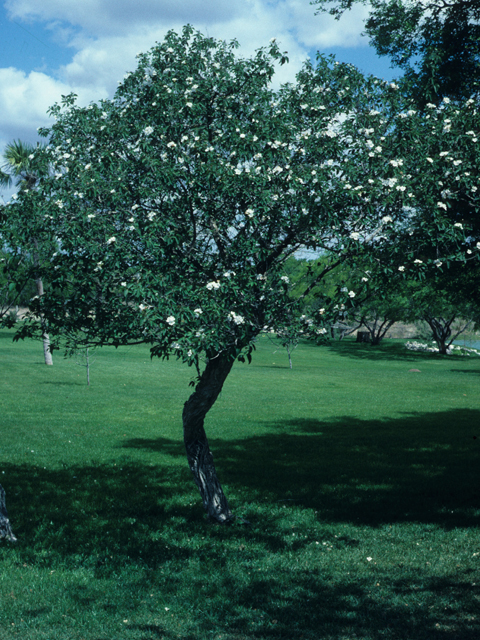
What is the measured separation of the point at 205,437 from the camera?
33.1 ft

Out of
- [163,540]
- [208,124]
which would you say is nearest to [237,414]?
[163,540]

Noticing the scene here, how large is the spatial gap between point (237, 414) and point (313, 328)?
18547 millimetres

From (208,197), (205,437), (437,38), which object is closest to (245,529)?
(205,437)

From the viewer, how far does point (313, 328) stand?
7762 millimetres

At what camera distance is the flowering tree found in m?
7.54

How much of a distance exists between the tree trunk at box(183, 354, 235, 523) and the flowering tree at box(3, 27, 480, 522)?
0.13 meters

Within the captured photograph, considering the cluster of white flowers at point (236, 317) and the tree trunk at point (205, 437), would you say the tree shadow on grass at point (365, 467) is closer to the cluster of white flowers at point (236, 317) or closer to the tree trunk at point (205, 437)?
the tree trunk at point (205, 437)

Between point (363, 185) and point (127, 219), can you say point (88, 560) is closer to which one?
point (127, 219)

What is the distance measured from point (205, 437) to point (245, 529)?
171 centimetres

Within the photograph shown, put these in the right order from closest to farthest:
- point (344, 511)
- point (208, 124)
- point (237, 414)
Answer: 1. point (208, 124)
2. point (344, 511)
3. point (237, 414)

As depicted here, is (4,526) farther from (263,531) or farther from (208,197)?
(208,197)

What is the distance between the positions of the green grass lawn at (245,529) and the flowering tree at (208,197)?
9.34 feet

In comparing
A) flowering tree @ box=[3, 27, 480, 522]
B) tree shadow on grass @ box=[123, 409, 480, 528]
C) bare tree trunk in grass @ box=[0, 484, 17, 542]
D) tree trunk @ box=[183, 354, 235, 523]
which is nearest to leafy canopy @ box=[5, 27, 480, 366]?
flowering tree @ box=[3, 27, 480, 522]

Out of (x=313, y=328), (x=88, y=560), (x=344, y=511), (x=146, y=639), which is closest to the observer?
(x=146, y=639)
